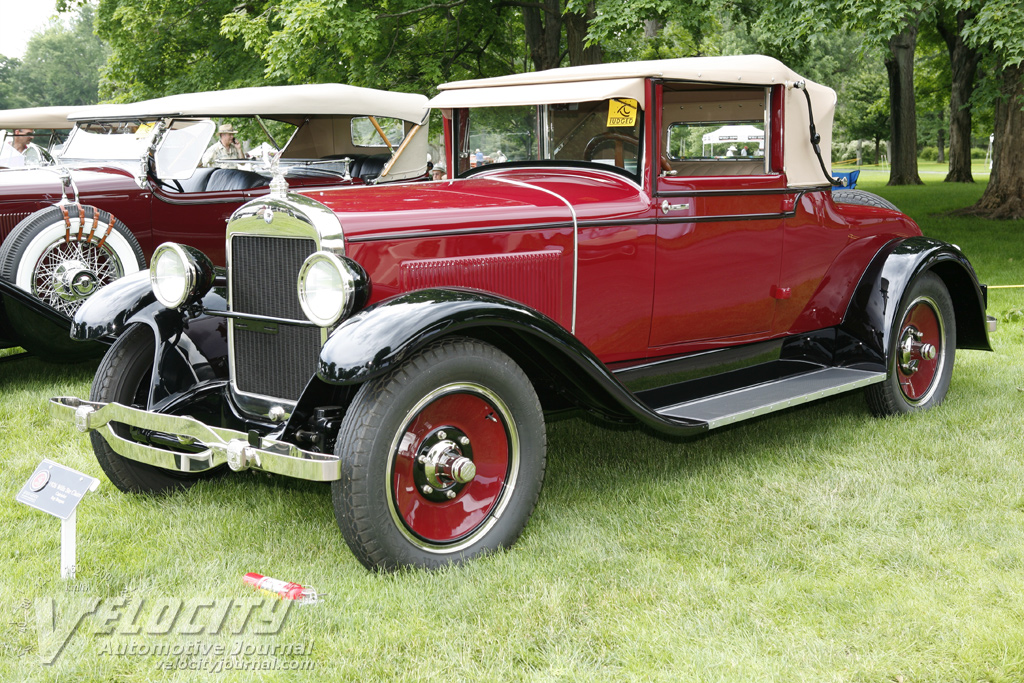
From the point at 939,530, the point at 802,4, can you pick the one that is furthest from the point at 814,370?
the point at 802,4

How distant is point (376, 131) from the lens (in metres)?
8.67

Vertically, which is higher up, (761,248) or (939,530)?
(761,248)

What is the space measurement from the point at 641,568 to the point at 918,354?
→ 2.95 meters

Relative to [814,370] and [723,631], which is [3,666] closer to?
[723,631]

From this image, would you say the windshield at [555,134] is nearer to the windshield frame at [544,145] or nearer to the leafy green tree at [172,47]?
the windshield frame at [544,145]

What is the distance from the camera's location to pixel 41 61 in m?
69.2

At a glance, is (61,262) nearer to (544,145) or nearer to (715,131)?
(544,145)

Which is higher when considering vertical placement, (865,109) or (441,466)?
(865,109)

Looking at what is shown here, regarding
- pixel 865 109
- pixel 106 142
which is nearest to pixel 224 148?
pixel 106 142

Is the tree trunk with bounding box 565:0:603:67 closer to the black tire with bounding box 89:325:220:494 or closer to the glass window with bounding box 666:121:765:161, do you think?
the glass window with bounding box 666:121:765:161

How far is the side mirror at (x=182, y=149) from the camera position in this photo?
25.1 feet

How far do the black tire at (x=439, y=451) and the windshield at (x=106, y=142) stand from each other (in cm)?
543

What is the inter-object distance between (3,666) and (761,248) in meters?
3.77

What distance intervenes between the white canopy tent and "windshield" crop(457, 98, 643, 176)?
0.90 m
